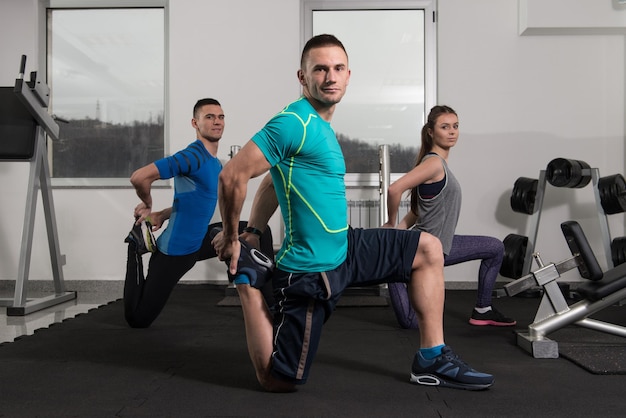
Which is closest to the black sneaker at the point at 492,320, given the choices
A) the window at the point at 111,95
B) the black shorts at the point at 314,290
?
the black shorts at the point at 314,290

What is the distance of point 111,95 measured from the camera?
5.32 metres

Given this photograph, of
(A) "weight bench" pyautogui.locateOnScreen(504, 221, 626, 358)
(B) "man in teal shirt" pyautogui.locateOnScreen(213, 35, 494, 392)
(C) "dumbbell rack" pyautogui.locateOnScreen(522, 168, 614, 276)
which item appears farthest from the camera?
(C) "dumbbell rack" pyautogui.locateOnScreen(522, 168, 614, 276)

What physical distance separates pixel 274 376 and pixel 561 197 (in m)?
3.66

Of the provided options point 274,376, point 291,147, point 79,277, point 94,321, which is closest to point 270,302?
point 94,321

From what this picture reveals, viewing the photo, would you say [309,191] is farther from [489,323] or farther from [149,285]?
[489,323]

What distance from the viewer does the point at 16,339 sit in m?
3.16

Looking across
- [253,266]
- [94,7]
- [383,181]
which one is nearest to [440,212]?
[383,181]

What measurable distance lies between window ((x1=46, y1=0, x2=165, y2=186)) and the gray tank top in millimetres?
2802

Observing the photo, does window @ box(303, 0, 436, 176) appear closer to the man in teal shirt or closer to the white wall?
the white wall

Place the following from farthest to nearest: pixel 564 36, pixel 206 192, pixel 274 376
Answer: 1. pixel 564 36
2. pixel 206 192
3. pixel 274 376

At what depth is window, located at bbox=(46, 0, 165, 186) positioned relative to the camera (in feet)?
17.5

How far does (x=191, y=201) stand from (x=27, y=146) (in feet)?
4.79

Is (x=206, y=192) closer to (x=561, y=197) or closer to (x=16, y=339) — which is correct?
(x=16, y=339)

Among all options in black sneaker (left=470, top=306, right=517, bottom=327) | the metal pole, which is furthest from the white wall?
black sneaker (left=470, top=306, right=517, bottom=327)
